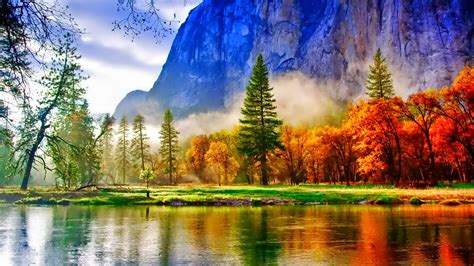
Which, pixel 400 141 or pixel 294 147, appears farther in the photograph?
pixel 294 147

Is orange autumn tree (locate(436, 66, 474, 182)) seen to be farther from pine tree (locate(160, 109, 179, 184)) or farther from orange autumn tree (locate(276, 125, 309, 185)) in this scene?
pine tree (locate(160, 109, 179, 184))

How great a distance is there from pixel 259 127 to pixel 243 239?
61.6 meters

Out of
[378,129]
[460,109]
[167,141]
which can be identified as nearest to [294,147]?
[167,141]

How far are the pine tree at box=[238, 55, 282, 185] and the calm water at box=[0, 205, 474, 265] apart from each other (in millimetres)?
51182

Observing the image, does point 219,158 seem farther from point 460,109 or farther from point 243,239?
point 243,239

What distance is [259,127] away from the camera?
78875 millimetres

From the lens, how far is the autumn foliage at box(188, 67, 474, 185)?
58.6 m

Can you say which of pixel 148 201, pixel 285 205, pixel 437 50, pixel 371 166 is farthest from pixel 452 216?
pixel 437 50

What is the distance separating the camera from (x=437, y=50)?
147 meters

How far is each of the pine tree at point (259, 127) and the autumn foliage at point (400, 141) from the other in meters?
3.75

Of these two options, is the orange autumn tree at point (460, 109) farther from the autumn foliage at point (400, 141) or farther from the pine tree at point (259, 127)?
the pine tree at point (259, 127)

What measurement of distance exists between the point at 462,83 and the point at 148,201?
40.9 m

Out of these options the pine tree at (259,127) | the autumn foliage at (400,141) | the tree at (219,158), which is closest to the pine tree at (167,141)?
the tree at (219,158)

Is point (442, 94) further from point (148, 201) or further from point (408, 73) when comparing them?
point (408, 73)
